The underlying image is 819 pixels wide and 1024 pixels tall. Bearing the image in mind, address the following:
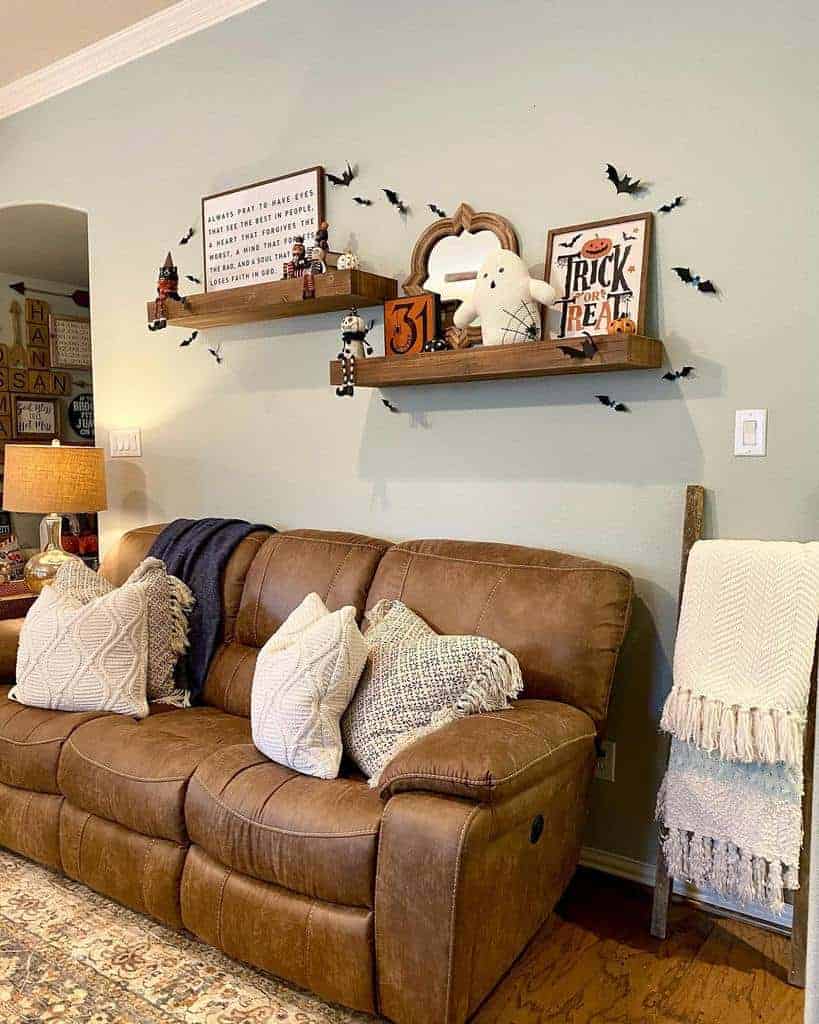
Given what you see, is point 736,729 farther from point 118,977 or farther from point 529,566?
point 118,977

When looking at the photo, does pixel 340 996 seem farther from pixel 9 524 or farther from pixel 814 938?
pixel 9 524

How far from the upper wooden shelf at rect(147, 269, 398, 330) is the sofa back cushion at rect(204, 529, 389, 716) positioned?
749 millimetres

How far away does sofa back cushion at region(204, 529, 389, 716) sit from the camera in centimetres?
258

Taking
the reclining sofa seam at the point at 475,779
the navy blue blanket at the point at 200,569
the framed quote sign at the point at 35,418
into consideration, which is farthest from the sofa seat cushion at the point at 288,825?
the framed quote sign at the point at 35,418

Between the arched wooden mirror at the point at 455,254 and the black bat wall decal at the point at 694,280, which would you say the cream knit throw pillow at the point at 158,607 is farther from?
the black bat wall decal at the point at 694,280

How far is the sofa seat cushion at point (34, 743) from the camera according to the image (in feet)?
7.59

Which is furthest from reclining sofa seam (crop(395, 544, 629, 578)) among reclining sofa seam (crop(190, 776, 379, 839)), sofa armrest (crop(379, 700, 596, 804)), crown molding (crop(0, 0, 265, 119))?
crown molding (crop(0, 0, 265, 119))

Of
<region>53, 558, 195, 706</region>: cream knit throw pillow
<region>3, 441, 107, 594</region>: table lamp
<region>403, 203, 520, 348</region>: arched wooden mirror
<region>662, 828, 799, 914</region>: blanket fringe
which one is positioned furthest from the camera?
<region>3, 441, 107, 594</region>: table lamp

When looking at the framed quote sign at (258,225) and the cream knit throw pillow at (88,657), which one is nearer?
the cream knit throw pillow at (88,657)

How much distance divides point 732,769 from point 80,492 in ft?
8.11

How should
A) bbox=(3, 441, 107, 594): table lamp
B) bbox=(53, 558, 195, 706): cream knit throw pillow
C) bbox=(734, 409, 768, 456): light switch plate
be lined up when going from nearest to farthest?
1. bbox=(734, 409, 768, 456): light switch plate
2. bbox=(53, 558, 195, 706): cream knit throw pillow
3. bbox=(3, 441, 107, 594): table lamp

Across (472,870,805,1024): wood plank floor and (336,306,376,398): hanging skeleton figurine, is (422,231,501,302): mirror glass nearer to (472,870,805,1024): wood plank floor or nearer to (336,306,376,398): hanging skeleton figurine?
(336,306,376,398): hanging skeleton figurine

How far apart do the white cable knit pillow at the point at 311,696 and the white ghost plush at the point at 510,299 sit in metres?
0.88

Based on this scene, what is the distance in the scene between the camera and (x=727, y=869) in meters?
2.00
